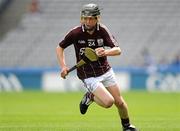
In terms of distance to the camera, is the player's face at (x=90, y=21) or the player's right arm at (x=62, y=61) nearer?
the player's face at (x=90, y=21)

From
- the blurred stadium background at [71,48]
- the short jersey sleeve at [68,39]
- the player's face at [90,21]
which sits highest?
the player's face at [90,21]

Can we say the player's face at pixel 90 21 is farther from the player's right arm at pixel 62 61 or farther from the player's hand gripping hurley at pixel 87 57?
the player's right arm at pixel 62 61

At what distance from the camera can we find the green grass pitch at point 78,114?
15.0 m

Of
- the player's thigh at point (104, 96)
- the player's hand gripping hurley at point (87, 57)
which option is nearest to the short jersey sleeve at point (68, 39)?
the player's hand gripping hurley at point (87, 57)

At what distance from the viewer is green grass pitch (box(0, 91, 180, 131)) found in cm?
1502

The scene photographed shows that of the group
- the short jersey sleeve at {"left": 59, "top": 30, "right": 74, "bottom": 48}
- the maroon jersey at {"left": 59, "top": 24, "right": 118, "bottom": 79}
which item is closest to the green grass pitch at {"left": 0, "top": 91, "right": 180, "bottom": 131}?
the maroon jersey at {"left": 59, "top": 24, "right": 118, "bottom": 79}

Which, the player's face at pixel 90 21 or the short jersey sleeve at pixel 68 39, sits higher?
the player's face at pixel 90 21

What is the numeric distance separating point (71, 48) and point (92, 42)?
25339mm

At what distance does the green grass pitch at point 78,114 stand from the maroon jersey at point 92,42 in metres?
1.33

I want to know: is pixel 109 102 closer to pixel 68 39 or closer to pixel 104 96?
pixel 104 96

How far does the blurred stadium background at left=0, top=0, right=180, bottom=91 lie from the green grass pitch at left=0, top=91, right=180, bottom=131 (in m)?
2.18

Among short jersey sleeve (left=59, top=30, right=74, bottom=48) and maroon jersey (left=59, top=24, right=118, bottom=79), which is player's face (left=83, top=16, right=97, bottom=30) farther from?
short jersey sleeve (left=59, top=30, right=74, bottom=48)

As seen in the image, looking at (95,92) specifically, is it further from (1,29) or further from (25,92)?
(1,29)

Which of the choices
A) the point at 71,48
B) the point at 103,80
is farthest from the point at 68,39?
the point at 71,48
